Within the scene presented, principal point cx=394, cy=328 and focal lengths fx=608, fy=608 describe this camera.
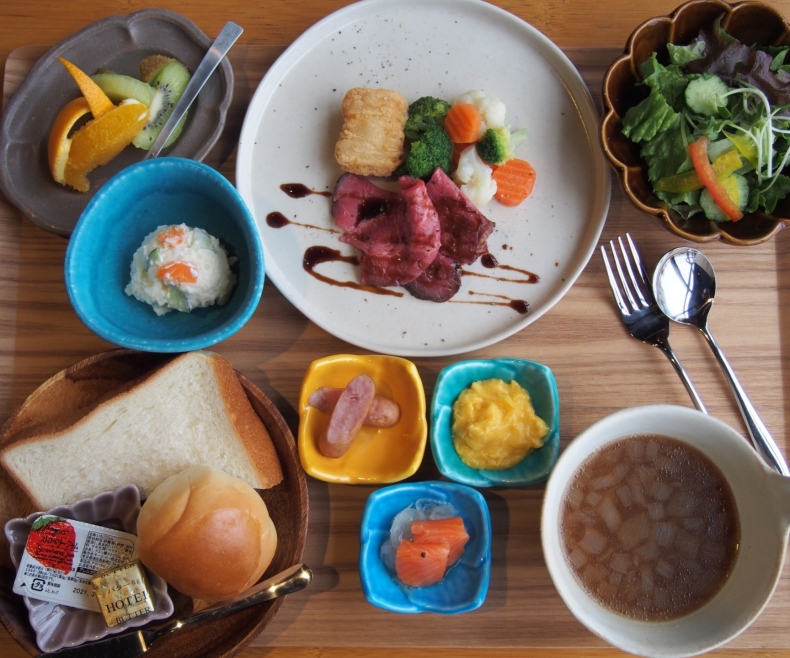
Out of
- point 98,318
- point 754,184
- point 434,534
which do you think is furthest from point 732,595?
point 98,318

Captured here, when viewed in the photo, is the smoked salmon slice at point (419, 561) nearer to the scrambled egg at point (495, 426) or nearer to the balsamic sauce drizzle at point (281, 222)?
the scrambled egg at point (495, 426)

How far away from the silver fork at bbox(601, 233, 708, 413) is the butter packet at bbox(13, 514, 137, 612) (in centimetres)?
194

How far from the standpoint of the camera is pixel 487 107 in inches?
85.7

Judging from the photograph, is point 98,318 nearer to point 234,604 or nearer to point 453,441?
point 234,604

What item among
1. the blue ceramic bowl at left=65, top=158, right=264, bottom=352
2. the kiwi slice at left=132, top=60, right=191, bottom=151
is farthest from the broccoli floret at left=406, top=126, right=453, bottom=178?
the kiwi slice at left=132, top=60, right=191, bottom=151

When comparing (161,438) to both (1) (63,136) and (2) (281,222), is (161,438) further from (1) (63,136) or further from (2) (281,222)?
(1) (63,136)

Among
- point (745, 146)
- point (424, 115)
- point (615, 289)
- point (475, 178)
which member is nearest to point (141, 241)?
point (424, 115)

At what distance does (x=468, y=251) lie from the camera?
220 cm

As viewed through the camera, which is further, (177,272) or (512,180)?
(512,180)

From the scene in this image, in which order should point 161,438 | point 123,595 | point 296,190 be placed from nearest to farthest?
point 123,595 → point 161,438 → point 296,190

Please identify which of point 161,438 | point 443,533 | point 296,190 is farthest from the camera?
point 296,190

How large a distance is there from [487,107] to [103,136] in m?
1.35

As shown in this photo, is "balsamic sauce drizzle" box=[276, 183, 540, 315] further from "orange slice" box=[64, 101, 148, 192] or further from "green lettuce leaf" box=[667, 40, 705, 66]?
"green lettuce leaf" box=[667, 40, 705, 66]

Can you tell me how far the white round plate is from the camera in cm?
223
